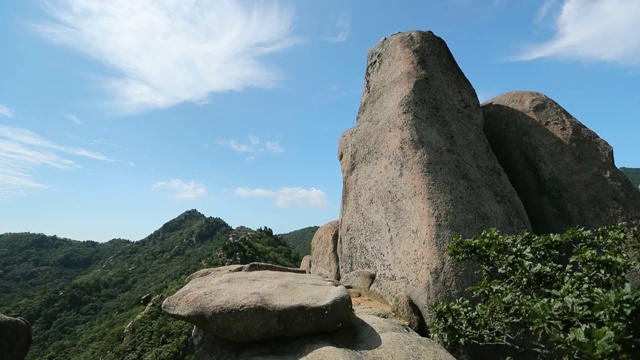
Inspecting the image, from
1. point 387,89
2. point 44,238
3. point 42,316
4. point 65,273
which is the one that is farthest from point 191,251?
point 387,89

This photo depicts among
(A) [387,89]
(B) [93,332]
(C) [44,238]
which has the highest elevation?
(C) [44,238]

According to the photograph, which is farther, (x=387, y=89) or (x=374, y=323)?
(x=387, y=89)

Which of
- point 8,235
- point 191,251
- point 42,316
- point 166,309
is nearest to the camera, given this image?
point 166,309

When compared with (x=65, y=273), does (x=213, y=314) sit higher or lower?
lower

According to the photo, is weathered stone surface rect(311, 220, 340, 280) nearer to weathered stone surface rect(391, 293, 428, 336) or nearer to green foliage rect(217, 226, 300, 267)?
weathered stone surface rect(391, 293, 428, 336)

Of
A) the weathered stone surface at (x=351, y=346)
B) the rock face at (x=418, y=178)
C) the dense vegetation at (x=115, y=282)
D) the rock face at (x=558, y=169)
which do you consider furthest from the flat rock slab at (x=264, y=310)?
the dense vegetation at (x=115, y=282)

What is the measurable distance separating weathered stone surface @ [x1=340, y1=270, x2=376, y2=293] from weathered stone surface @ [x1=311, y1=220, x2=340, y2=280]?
194cm

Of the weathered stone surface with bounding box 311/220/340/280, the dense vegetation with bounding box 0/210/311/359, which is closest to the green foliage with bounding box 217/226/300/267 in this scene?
the dense vegetation with bounding box 0/210/311/359

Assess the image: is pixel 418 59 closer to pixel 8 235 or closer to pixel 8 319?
pixel 8 319

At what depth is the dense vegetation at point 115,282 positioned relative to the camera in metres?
60.5

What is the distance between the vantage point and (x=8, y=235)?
600 feet

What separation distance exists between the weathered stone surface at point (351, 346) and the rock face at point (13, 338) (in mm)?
3206

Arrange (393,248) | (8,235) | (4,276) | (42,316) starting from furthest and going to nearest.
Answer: (8,235) → (4,276) → (42,316) → (393,248)

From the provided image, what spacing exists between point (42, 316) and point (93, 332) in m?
22.5
